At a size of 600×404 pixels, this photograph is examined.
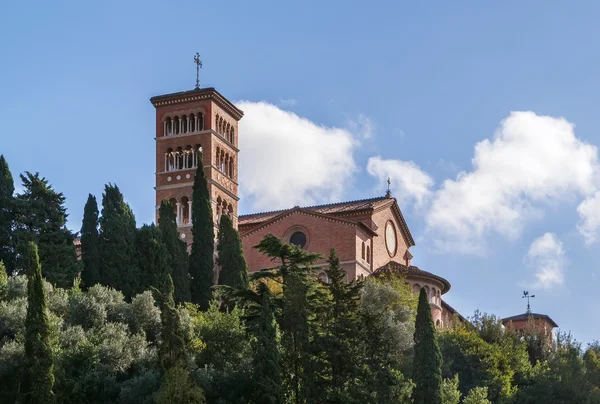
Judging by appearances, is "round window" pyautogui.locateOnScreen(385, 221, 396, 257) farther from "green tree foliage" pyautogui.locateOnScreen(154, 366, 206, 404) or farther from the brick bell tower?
"green tree foliage" pyautogui.locateOnScreen(154, 366, 206, 404)

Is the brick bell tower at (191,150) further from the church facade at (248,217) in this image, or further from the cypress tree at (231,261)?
the cypress tree at (231,261)

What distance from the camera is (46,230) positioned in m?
45.6

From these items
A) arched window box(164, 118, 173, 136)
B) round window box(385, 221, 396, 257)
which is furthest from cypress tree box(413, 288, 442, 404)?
arched window box(164, 118, 173, 136)

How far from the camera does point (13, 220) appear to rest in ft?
150

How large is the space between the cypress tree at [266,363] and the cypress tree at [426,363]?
17.6 ft

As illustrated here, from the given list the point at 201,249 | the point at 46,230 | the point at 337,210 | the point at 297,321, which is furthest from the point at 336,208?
the point at 297,321

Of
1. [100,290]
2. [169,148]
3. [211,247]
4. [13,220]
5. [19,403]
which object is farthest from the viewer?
[169,148]

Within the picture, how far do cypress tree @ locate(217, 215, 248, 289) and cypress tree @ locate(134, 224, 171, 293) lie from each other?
3436 millimetres

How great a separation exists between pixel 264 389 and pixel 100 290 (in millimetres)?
9973

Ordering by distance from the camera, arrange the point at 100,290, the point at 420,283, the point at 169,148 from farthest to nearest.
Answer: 1. the point at 169,148
2. the point at 420,283
3. the point at 100,290

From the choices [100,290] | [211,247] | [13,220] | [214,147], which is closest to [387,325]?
[211,247]

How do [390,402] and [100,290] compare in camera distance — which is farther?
[100,290]

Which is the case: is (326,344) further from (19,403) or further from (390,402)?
(19,403)

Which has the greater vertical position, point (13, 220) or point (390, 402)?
point (13, 220)
